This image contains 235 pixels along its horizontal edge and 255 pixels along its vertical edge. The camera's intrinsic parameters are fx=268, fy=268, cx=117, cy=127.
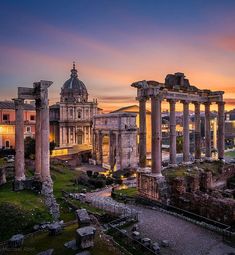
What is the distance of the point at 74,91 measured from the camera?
229 feet

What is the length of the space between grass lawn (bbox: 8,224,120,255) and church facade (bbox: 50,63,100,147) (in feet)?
172

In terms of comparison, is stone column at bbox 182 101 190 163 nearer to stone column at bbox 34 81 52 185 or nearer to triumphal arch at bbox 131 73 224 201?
triumphal arch at bbox 131 73 224 201

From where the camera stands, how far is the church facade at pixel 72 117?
65.6 meters

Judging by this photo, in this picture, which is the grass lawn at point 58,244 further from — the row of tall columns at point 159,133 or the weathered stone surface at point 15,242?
the row of tall columns at point 159,133

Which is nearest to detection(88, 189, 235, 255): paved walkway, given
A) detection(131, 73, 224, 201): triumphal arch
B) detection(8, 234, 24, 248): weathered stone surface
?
detection(131, 73, 224, 201): triumphal arch

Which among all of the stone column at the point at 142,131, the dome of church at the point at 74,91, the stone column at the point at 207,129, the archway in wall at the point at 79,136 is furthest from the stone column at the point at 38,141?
the dome of church at the point at 74,91

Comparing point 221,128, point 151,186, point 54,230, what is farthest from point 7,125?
point 54,230

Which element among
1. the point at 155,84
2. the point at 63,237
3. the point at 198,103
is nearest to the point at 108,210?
the point at 63,237

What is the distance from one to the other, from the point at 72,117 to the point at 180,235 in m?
53.4

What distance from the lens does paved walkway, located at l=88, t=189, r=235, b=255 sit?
14.2 meters

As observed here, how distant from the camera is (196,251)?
46.1ft

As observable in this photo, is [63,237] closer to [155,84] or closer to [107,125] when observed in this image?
[155,84]

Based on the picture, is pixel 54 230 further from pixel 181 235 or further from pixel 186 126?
pixel 186 126

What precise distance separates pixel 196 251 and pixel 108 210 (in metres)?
7.42
